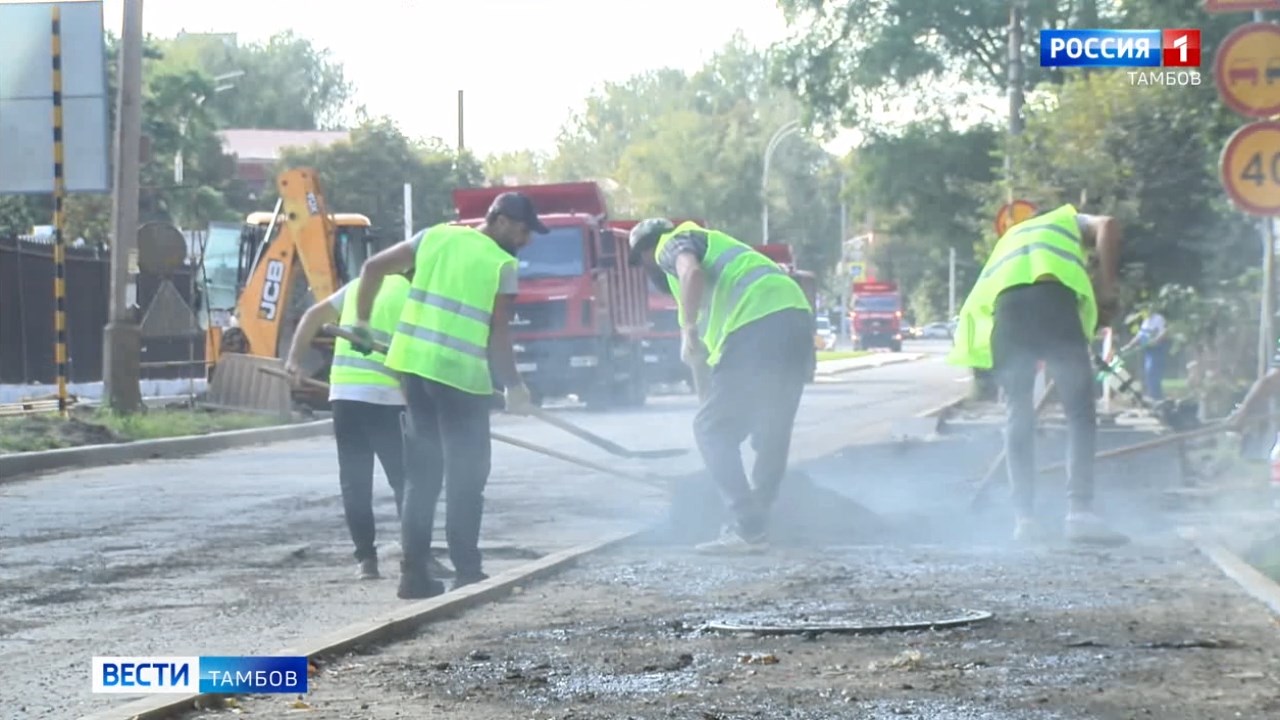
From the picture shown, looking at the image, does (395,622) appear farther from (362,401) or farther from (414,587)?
(362,401)

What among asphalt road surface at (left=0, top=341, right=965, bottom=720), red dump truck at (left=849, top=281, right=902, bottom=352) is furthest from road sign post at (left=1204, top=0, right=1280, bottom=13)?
red dump truck at (left=849, top=281, right=902, bottom=352)

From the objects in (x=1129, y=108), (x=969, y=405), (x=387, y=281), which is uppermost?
(x=1129, y=108)

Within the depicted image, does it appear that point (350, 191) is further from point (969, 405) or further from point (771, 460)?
point (771, 460)

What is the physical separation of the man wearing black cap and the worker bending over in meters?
0.70

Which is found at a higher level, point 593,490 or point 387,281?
point 387,281

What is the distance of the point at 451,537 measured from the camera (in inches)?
359

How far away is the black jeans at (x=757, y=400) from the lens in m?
10.4

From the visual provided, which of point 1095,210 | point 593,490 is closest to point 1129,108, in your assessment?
point 1095,210

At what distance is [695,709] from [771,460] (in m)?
4.71

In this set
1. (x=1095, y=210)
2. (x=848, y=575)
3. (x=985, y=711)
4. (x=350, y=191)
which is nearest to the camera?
(x=985, y=711)

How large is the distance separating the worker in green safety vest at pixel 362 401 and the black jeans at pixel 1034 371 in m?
2.74

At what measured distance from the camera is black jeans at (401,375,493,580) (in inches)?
347

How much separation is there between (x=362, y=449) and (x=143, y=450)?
996cm

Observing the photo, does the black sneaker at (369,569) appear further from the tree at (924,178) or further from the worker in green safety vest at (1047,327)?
the tree at (924,178)
